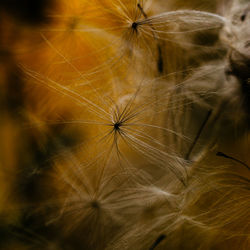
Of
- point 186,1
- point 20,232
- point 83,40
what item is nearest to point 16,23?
point 83,40

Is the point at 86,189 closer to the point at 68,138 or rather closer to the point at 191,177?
the point at 68,138

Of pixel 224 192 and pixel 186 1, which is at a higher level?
pixel 186 1

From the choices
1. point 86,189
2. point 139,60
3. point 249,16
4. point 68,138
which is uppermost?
point 249,16

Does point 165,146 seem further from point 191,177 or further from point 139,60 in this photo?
point 139,60

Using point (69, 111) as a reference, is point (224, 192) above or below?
below

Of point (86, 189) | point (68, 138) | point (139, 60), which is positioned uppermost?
point (139, 60)

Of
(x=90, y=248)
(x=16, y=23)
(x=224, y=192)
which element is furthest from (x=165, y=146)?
(x=16, y=23)
